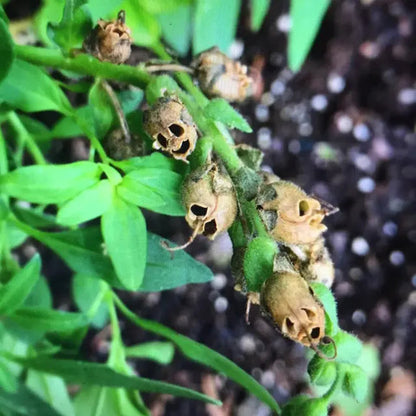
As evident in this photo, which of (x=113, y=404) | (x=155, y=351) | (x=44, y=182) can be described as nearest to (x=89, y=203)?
(x=44, y=182)

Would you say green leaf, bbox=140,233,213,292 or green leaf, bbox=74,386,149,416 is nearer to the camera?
green leaf, bbox=140,233,213,292

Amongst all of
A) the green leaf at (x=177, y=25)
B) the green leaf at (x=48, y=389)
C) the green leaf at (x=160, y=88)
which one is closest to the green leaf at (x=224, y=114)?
the green leaf at (x=160, y=88)

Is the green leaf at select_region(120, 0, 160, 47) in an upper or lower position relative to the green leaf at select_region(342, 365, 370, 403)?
lower

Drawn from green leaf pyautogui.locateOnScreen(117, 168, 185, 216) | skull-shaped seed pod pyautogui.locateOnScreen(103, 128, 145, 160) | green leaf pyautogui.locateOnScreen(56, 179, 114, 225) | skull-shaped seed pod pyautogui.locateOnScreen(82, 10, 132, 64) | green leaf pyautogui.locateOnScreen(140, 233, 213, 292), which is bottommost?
green leaf pyautogui.locateOnScreen(140, 233, 213, 292)

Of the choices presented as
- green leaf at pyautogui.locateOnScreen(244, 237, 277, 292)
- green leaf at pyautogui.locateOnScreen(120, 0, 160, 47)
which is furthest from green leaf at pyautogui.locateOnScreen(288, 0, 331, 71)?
green leaf at pyautogui.locateOnScreen(244, 237, 277, 292)

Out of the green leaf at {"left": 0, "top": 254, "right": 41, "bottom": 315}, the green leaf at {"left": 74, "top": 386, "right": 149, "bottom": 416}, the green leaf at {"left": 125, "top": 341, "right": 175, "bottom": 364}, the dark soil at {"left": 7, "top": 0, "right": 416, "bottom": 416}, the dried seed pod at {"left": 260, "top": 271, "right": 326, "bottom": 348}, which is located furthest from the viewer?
the dark soil at {"left": 7, "top": 0, "right": 416, "bottom": 416}

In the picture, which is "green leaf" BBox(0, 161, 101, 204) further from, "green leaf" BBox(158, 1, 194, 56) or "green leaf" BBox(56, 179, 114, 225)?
"green leaf" BBox(158, 1, 194, 56)

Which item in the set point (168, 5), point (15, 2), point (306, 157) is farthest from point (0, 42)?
point (306, 157)
